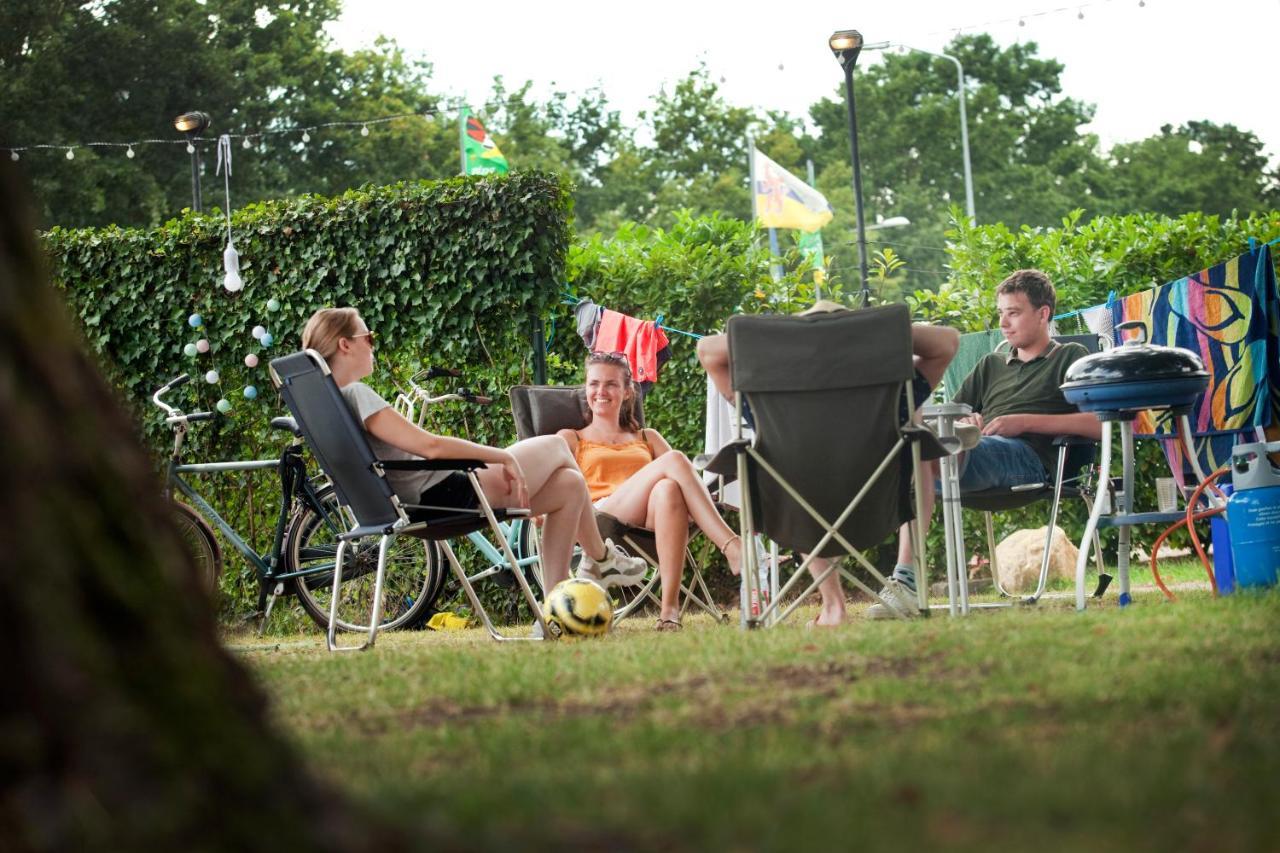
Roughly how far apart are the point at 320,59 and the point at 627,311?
67.5 ft

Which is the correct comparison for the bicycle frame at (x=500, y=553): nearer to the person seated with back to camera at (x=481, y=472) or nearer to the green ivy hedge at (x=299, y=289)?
the person seated with back to camera at (x=481, y=472)

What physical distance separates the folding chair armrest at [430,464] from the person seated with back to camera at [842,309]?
0.89 metres

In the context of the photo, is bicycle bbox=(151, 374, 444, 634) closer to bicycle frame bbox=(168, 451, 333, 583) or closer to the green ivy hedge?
bicycle frame bbox=(168, 451, 333, 583)

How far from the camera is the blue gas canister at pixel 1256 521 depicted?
4648 mm

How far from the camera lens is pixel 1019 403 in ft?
19.7

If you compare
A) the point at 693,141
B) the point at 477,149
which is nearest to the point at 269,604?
the point at 477,149

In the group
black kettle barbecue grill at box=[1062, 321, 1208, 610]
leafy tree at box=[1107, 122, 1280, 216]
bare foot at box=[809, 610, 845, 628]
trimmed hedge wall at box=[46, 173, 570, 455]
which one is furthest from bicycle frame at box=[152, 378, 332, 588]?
leafy tree at box=[1107, 122, 1280, 216]

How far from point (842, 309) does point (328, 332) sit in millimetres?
1809

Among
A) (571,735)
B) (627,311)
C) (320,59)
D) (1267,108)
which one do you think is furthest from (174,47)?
(571,735)

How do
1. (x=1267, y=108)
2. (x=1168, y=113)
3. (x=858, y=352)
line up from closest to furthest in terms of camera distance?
1. (x=858, y=352)
2. (x=1267, y=108)
3. (x=1168, y=113)

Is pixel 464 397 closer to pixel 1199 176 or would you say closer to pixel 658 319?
pixel 658 319

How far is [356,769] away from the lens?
7.27 feet

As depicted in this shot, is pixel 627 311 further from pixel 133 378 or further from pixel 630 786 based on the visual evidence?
pixel 630 786

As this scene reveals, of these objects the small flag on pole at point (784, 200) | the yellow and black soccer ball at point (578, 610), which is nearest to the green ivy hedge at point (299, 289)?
the yellow and black soccer ball at point (578, 610)
